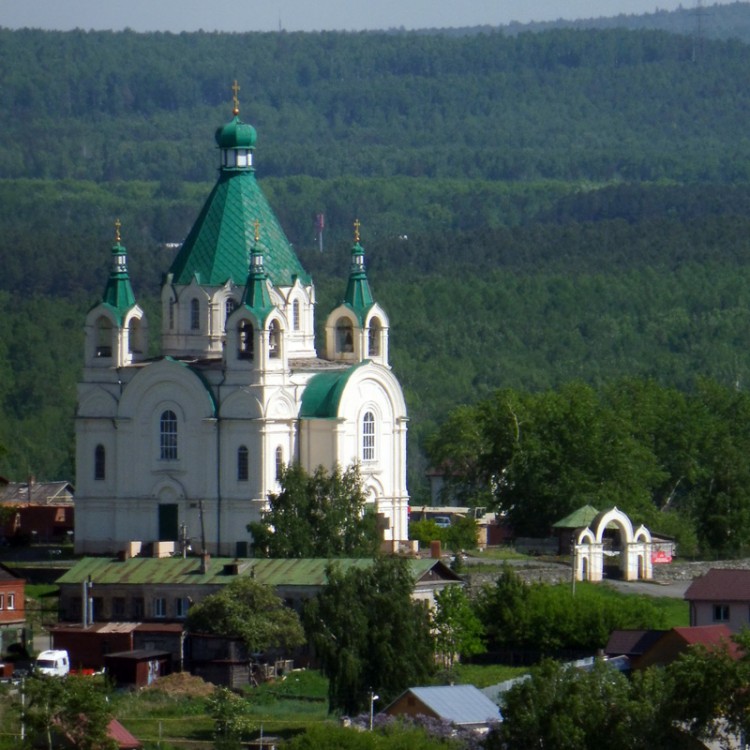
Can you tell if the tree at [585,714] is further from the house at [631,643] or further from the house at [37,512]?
the house at [37,512]

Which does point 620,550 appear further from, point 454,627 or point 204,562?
point 454,627

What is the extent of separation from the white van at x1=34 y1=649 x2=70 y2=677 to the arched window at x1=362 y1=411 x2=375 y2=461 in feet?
35.1

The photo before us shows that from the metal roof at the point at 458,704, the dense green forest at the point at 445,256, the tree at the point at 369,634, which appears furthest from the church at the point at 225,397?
the dense green forest at the point at 445,256

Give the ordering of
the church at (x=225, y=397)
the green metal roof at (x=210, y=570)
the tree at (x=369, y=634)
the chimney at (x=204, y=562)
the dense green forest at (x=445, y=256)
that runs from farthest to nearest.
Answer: the dense green forest at (x=445, y=256), the church at (x=225, y=397), the chimney at (x=204, y=562), the green metal roof at (x=210, y=570), the tree at (x=369, y=634)

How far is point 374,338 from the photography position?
61.9 metres

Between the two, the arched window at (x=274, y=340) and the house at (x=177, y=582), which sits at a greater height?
the arched window at (x=274, y=340)

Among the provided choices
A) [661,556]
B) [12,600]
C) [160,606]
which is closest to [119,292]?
[12,600]

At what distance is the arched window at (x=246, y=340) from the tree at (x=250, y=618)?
8464mm

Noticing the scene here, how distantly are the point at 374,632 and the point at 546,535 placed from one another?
16037mm

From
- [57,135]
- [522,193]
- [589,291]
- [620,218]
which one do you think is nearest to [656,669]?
[589,291]

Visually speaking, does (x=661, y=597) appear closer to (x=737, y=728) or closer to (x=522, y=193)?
(x=737, y=728)

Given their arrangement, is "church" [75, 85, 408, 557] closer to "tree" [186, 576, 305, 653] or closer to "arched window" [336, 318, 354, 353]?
"arched window" [336, 318, 354, 353]

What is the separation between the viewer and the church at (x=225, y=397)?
2308 inches

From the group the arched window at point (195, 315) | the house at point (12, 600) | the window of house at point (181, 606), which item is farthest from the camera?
the arched window at point (195, 315)
